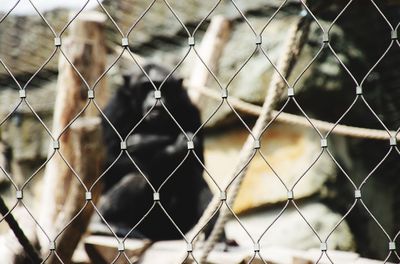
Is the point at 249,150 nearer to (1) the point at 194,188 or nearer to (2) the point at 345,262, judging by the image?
(2) the point at 345,262

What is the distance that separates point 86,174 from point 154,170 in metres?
0.90

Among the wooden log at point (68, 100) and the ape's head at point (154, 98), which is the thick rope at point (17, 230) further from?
the ape's head at point (154, 98)

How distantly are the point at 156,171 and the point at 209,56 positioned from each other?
1.45 ft

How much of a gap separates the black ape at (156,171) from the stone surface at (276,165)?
31.8 inches

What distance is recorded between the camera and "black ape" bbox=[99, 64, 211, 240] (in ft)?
9.68

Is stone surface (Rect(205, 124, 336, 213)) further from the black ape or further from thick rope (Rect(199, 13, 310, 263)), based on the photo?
thick rope (Rect(199, 13, 310, 263))

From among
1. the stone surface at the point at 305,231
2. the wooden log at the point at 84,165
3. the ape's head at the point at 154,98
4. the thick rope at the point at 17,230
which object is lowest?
the thick rope at the point at 17,230

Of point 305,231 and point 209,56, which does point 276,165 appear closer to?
point 305,231

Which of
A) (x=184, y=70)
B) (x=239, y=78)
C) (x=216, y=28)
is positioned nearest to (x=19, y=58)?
(x=184, y=70)

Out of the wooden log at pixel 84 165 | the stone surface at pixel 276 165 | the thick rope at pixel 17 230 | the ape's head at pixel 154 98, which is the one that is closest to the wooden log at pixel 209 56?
the ape's head at pixel 154 98

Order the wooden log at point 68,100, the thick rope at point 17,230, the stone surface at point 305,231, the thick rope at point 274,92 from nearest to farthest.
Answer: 1. the thick rope at point 17,230
2. the thick rope at point 274,92
3. the wooden log at point 68,100
4. the stone surface at point 305,231

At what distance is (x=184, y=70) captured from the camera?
13.6 feet

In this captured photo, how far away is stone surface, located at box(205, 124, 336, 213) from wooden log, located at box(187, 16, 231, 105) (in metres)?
0.79

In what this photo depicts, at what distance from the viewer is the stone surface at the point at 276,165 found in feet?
12.6
